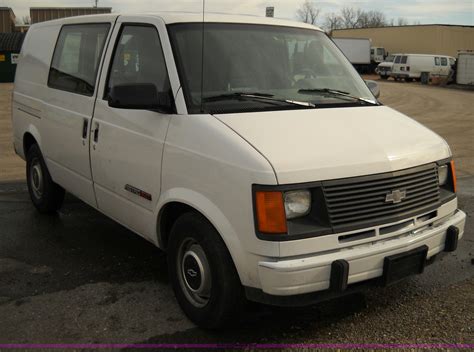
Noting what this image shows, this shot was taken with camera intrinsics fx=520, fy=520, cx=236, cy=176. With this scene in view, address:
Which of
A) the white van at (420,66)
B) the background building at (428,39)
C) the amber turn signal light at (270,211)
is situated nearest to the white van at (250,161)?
the amber turn signal light at (270,211)

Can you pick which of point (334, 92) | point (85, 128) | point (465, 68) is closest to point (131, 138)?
point (85, 128)

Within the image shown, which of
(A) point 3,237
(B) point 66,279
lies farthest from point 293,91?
(A) point 3,237

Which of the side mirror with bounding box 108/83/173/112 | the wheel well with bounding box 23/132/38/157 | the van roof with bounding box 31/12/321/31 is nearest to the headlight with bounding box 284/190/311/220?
the side mirror with bounding box 108/83/173/112

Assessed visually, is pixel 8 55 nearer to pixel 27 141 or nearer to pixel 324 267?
pixel 27 141

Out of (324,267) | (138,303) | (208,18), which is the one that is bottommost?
(138,303)

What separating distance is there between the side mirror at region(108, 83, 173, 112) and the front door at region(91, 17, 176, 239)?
8 cm

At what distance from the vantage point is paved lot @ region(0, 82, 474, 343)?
330 centimetres

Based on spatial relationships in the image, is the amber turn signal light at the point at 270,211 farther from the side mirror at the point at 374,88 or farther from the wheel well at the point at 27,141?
the wheel well at the point at 27,141

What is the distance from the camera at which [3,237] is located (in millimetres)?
5102

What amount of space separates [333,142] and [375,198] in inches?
16.3

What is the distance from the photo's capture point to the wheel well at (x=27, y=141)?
5754 mm

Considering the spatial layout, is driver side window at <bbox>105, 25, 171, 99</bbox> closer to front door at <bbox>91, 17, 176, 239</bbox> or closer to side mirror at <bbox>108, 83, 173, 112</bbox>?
front door at <bbox>91, 17, 176, 239</bbox>

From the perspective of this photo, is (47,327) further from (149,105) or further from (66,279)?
(149,105)

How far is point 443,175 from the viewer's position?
3633 mm
